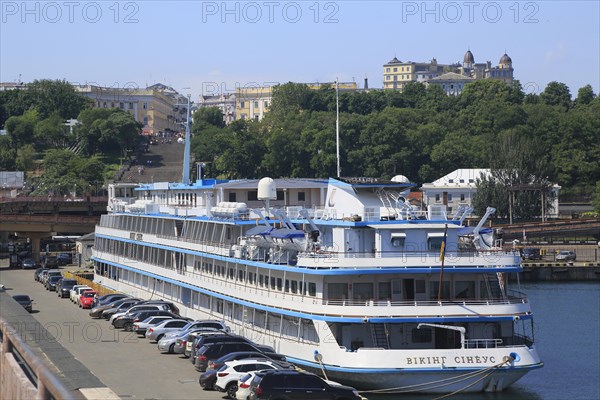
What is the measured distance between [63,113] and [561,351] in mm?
131769

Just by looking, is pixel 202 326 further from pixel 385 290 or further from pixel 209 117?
pixel 209 117

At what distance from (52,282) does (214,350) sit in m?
34.3

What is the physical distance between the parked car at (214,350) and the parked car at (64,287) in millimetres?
27658

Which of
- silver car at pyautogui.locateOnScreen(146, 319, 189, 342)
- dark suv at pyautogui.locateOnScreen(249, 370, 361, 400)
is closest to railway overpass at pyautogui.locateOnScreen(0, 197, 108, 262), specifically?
silver car at pyautogui.locateOnScreen(146, 319, 189, 342)

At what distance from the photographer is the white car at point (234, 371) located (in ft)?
101

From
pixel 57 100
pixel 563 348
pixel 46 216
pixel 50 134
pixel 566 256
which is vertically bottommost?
pixel 563 348

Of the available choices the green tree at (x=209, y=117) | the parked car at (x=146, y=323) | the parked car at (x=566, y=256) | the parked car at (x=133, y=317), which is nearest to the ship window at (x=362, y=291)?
the parked car at (x=146, y=323)

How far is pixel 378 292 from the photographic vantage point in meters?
36.0

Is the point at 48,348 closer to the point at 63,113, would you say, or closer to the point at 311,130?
the point at 311,130

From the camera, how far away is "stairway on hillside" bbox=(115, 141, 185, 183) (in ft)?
422

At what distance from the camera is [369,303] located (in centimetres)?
3484

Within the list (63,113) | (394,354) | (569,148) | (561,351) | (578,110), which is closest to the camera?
(394,354)

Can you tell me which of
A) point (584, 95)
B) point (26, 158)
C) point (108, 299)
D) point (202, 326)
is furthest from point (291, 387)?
point (584, 95)

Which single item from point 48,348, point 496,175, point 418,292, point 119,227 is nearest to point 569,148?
point 496,175
